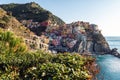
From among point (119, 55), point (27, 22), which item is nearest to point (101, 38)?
point (119, 55)

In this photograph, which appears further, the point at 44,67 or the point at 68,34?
the point at 68,34

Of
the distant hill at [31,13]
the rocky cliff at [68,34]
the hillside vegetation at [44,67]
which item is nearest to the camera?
the hillside vegetation at [44,67]

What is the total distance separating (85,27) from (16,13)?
135 feet

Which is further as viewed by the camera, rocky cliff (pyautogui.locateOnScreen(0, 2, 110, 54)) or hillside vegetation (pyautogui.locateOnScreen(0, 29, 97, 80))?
rocky cliff (pyautogui.locateOnScreen(0, 2, 110, 54))

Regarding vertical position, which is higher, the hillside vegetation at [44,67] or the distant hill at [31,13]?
the distant hill at [31,13]

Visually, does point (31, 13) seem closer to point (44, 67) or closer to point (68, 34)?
point (68, 34)

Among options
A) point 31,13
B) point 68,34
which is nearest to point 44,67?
point 68,34

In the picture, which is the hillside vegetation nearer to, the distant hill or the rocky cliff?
the rocky cliff

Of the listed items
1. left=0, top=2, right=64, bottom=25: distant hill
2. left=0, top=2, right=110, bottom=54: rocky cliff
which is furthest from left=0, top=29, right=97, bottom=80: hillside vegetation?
left=0, top=2, right=64, bottom=25: distant hill

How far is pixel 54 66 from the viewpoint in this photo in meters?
10.3

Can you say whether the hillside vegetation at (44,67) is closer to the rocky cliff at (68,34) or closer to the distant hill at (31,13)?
the rocky cliff at (68,34)

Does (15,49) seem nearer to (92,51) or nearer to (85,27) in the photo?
(92,51)

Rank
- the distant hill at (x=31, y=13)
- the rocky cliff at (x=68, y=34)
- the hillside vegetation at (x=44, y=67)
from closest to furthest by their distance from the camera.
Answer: the hillside vegetation at (x=44, y=67), the rocky cliff at (x=68, y=34), the distant hill at (x=31, y=13)

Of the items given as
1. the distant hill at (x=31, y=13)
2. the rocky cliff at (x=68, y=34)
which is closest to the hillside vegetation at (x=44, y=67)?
the rocky cliff at (x=68, y=34)
